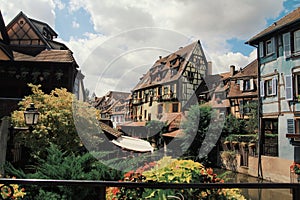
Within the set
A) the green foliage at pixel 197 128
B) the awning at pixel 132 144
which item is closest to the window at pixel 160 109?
the awning at pixel 132 144

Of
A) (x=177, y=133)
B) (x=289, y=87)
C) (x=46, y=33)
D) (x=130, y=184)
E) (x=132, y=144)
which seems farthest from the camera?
(x=46, y=33)

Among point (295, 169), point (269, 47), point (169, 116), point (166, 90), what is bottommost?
point (295, 169)

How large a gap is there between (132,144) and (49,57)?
5.62 meters

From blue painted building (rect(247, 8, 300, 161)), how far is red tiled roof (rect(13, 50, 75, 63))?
722cm

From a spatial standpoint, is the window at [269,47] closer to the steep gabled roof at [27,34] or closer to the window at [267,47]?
the window at [267,47]

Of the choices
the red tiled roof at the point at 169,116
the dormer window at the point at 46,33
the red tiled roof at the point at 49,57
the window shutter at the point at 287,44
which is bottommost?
the red tiled roof at the point at 169,116

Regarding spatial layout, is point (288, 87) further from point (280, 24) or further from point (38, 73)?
point (38, 73)

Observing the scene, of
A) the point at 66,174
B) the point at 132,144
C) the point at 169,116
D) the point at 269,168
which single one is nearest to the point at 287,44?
the point at 269,168

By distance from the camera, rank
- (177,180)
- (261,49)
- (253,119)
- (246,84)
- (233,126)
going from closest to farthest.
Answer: (177,180) < (261,49) < (253,119) < (233,126) < (246,84)

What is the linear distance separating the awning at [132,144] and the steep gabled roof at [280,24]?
6299 millimetres

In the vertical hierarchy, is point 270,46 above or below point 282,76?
above

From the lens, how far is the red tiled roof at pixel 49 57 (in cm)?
1040

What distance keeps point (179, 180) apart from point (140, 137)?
5368 mm

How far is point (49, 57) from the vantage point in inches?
418
